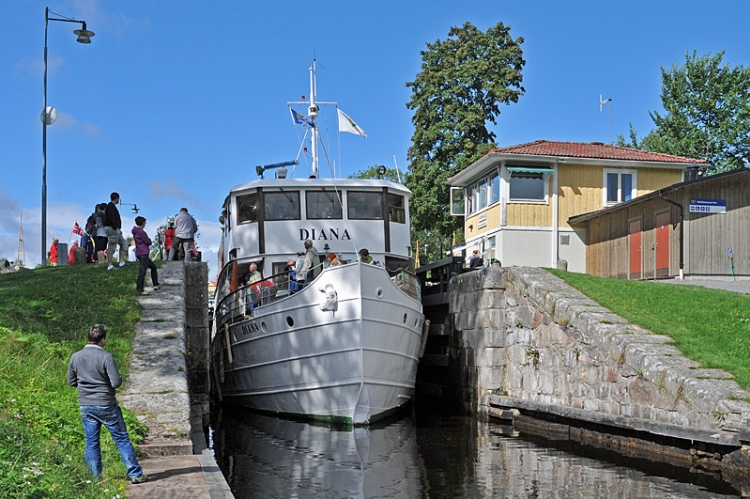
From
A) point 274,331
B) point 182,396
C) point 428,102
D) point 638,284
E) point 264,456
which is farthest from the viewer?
point 428,102

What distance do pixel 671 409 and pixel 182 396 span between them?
6.53 m

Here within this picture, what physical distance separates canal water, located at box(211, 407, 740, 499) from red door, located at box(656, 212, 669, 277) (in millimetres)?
11299

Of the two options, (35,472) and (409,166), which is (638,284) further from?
(409,166)

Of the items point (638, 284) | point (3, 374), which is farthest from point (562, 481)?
point (638, 284)

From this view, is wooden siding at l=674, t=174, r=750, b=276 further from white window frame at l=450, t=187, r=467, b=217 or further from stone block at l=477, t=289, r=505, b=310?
white window frame at l=450, t=187, r=467, b=217

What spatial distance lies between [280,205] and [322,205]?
0.95 metres

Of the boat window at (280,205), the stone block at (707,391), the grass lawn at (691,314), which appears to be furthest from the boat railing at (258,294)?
the stone block at (707,391)

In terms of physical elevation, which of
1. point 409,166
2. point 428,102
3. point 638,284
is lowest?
point 638,284

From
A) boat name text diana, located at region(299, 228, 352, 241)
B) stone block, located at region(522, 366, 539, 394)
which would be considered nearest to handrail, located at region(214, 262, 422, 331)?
boat name text diana, located at region(299, 228, 352, 241)

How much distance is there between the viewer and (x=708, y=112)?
40125mm

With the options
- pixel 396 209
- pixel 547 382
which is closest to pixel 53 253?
pixel 396 209

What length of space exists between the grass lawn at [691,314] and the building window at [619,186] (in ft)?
42.7

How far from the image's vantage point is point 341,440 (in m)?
13.7

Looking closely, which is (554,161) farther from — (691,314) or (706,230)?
(691,314)
